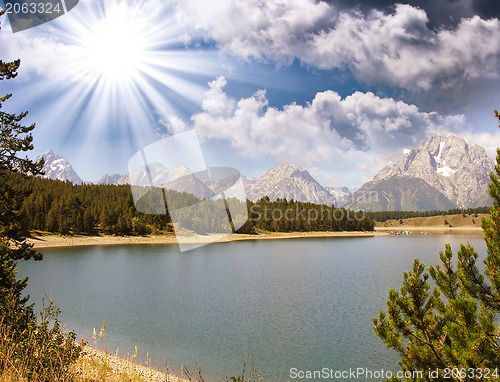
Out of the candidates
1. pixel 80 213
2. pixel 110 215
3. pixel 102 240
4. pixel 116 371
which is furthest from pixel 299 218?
pixel 116 371

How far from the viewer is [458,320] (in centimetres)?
561

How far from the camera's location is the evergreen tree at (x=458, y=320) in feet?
17.7

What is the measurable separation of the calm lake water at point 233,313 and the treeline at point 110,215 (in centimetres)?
4056

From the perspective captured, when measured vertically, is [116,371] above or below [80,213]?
below

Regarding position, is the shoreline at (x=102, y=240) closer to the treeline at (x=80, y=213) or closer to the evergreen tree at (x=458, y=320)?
the treeline at (x=80, y=213)

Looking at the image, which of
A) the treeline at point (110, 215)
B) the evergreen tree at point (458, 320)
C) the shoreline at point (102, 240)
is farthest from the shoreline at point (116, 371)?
the shoreline at point (102, 240)

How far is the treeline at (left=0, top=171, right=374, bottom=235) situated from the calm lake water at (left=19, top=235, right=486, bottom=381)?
40.6m

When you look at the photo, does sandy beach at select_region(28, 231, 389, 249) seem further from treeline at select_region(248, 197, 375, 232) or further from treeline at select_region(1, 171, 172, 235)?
treeline at select_region(248, 197, 375, 232)

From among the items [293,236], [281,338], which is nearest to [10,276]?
[281,338]

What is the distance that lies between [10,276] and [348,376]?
1756cm

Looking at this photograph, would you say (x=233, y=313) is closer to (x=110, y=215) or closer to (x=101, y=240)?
(x=101, y=240)

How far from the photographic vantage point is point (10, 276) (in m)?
13.4

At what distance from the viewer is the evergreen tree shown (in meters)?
5.39

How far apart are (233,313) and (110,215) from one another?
374ft
